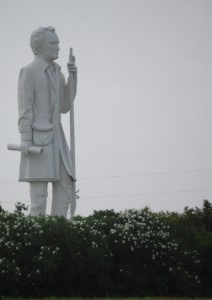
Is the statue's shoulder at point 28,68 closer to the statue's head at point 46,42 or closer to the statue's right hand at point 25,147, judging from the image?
the statue's head at point 46,42

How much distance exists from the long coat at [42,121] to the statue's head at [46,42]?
0.20 meters

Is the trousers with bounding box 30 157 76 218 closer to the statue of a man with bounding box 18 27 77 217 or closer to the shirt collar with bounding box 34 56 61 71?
the statue of a man with bounding box 18 27 77 217

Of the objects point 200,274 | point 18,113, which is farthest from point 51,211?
point 200,274

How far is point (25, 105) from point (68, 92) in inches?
50.0

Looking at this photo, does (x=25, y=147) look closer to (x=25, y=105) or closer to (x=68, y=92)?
(x=25, y=105)

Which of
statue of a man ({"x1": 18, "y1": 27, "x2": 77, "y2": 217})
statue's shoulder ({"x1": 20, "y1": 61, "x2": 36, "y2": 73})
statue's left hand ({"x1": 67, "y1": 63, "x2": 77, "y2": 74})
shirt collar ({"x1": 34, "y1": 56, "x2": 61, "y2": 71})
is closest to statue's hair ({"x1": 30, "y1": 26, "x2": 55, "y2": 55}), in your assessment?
statue of a man ({"x1": 18, "y1": 27, "x2": 77, "y2": 217})

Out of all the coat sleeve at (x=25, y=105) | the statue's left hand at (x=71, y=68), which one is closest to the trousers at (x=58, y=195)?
the coat sleeve at (x=25, y=105)

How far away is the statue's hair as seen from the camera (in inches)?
608

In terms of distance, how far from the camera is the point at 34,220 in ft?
45.7

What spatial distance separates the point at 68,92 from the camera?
52.9 ft

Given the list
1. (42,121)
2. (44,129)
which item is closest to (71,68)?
(42,121)

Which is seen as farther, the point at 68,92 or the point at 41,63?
the point at 68,92

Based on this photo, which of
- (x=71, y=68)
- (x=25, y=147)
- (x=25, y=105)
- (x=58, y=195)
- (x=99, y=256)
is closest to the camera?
(x=99, y=256)

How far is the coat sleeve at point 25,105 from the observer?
15.2 m
